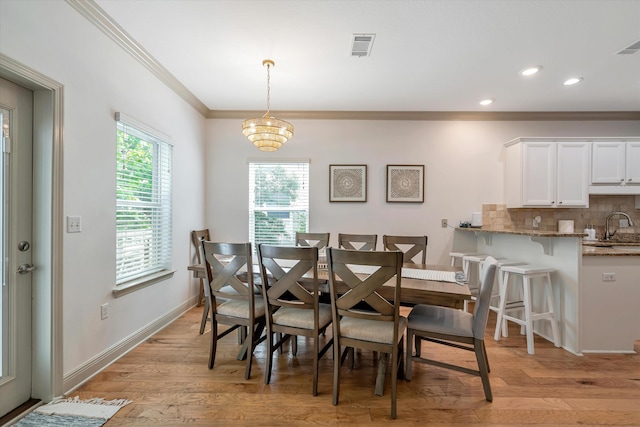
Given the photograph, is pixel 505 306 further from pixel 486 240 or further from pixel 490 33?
pixel 490 33

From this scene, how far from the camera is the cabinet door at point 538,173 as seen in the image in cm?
363

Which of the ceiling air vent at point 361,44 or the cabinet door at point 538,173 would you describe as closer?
the ceiling air vent at point 361,44

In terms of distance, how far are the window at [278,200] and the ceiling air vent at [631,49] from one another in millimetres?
3426

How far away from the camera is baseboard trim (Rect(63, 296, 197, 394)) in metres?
1.92

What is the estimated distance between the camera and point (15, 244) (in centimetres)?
167

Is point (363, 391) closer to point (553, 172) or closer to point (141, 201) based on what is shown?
point (141, 201)

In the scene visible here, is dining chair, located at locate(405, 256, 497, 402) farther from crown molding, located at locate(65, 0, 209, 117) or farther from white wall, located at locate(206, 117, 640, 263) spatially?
crown molding, located at locate(65, 0, 209, 117)

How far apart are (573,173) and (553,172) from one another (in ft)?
0.89

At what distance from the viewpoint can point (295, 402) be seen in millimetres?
1813

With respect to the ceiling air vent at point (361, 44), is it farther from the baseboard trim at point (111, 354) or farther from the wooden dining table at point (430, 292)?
the baseboard trim at point (111, 354)

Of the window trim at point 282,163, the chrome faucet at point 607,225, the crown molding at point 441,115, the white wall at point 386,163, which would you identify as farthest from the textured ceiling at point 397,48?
the chrome faucet at point 607,225

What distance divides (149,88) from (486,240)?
14.3 ft

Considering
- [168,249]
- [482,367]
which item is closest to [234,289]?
[168,249]

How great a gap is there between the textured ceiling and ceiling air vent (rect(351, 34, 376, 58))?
54 mm
